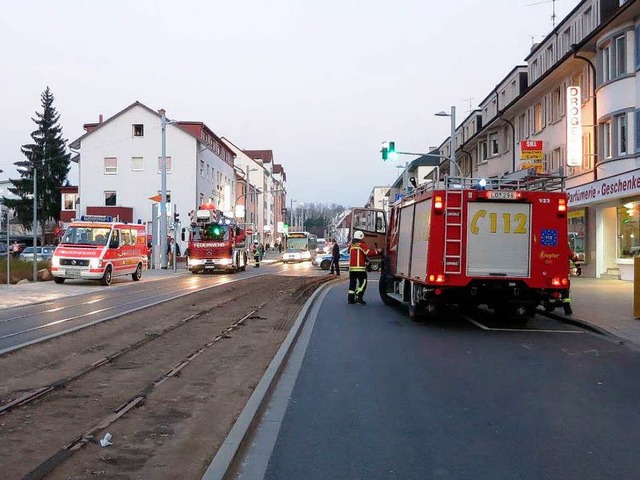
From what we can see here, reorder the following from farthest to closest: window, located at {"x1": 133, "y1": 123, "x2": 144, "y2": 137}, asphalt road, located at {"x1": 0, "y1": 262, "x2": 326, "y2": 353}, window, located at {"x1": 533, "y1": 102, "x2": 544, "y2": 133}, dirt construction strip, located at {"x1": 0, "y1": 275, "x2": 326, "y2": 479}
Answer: window, located at {"x1": 133, "y1": 123, "x2": 144, "y2": 137}
window, located at {"x1": 533, "y1": 102, "x2": 544, "y2": 133}
asphalt road, located at {"x1": 0, "y1": 262, "x2": 326, "y2": 353}
dirt construction strip, located at {"x1": 0, "y1": 275, "x2": 326, "y2": 479}

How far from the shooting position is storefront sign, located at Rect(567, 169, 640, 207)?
71.0 ft

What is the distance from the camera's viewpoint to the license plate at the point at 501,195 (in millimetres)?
12578

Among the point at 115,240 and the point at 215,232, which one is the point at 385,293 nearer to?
the point at 115,240

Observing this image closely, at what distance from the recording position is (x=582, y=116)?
27797 millimetres

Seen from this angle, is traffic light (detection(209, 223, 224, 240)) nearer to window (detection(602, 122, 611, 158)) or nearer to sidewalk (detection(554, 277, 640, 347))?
sidewalk (detection(554, 277, 640, 347))

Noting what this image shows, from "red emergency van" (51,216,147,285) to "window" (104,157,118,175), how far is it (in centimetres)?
3114

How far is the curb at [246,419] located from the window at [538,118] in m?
26.7

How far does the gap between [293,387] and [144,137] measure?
52.0 metres

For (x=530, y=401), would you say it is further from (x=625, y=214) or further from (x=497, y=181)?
(x=625, y=214)

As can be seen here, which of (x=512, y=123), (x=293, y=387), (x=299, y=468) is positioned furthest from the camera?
(x=512, y=123)

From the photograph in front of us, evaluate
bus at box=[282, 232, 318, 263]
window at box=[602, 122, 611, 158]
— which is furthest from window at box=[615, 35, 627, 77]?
bus at box=[282, 232, 318, 263]

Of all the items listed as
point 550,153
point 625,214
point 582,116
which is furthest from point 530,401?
point 550,153

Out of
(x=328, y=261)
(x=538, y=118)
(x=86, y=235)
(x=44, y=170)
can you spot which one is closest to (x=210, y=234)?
(x=328, y=261)

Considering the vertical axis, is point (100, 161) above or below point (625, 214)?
above
